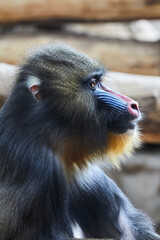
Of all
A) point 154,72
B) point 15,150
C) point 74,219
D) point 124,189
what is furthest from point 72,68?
point 124,189

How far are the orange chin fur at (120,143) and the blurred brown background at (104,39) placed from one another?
2568 millimetres

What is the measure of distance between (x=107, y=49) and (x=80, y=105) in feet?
10.2

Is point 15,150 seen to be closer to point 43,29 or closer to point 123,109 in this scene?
point 123,109

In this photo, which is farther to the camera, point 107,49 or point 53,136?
point 107,49

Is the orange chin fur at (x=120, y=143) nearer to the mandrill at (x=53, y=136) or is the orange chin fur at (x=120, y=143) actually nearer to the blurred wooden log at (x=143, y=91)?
the mandrill at (x=53, y=136)

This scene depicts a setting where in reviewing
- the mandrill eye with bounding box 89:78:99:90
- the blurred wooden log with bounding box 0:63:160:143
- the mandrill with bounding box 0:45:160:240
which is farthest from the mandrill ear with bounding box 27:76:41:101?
the blurred wooden log with bounding box 0:63:160:143

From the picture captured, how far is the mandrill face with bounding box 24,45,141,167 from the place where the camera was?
9.66 feet

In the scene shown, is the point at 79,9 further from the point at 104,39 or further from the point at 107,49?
the point at 107,49

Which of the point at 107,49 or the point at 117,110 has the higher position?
the point at 117,110

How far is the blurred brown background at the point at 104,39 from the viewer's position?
19.2ft

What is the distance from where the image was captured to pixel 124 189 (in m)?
6.18

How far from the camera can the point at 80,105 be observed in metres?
2.94

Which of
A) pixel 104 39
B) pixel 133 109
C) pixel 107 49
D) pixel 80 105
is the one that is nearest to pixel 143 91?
pixel 133 109

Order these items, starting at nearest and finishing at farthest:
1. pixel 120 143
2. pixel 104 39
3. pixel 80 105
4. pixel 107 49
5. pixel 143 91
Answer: pixel 80 105, pixel 120 143, pixel 143 91, pixel 107 49, pixel 104 39
